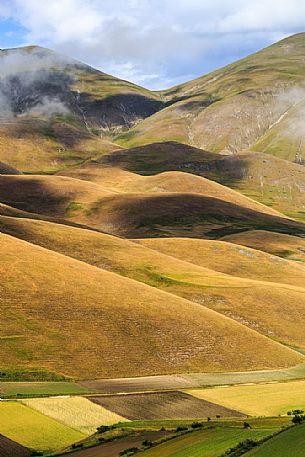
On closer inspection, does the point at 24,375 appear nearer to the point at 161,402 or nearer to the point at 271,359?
the point at 161,402

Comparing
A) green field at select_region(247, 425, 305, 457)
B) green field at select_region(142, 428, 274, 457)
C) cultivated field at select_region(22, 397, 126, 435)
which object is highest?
green field at select_region(247, 425, 305, 457)

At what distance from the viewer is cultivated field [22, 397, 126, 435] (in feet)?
195

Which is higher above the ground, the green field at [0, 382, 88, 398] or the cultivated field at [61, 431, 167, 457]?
the cultivated field at [61, 431, 167, 457]

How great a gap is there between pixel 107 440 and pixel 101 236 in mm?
105456

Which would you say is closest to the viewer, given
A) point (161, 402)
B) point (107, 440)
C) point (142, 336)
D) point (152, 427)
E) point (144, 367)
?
point (107, 440)

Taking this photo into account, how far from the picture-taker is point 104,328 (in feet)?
314

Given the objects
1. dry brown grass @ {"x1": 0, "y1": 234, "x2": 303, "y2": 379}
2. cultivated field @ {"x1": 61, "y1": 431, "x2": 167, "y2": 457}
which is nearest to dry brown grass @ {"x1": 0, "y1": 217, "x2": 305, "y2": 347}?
dry brown grass @ {"x1": 0, "y1": 234, "x2": 303, "y2": 379}

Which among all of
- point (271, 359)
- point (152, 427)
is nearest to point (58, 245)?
point (271, 359)

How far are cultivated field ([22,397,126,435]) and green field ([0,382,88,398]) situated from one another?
3395 mm

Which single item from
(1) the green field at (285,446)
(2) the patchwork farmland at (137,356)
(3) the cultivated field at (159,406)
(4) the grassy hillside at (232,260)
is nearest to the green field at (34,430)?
(2) the patchwork farmland at (137,356)

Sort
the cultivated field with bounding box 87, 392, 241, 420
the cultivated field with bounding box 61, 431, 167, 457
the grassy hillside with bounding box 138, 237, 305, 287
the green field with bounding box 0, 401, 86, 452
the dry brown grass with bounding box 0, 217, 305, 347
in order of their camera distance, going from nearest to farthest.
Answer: the cultivated field with bounding box 61, 431, 167, 457 → the green field with bounding box 0, 401, 86, 452 → the cultivated field with bounding box 87, 392, 241, 420 → the dry brown grass with bounding box 0, 217, 305, 347 → the grassy hillside with bounding box 138, 237, 305, 287

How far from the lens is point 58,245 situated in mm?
144250

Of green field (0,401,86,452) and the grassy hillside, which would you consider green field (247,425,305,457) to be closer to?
green field (0,401,86,452)

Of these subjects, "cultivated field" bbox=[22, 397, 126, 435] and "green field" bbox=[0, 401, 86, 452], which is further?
"cultivated field" bbox=[22, 397, 126, 435]
